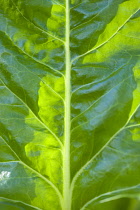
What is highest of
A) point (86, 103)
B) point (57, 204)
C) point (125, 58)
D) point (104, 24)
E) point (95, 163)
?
point (104, 24)

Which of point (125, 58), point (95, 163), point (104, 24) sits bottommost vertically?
point (95, 163)

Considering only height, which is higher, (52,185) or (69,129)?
(69,129)

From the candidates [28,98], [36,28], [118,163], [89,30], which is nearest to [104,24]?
[89,30]

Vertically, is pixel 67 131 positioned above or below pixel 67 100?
below

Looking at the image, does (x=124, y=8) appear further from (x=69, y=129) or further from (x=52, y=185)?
(x=52, y=185)

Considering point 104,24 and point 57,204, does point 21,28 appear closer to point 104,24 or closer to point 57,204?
point 104,24

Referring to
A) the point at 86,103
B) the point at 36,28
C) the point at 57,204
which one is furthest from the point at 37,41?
the point at 57,204
